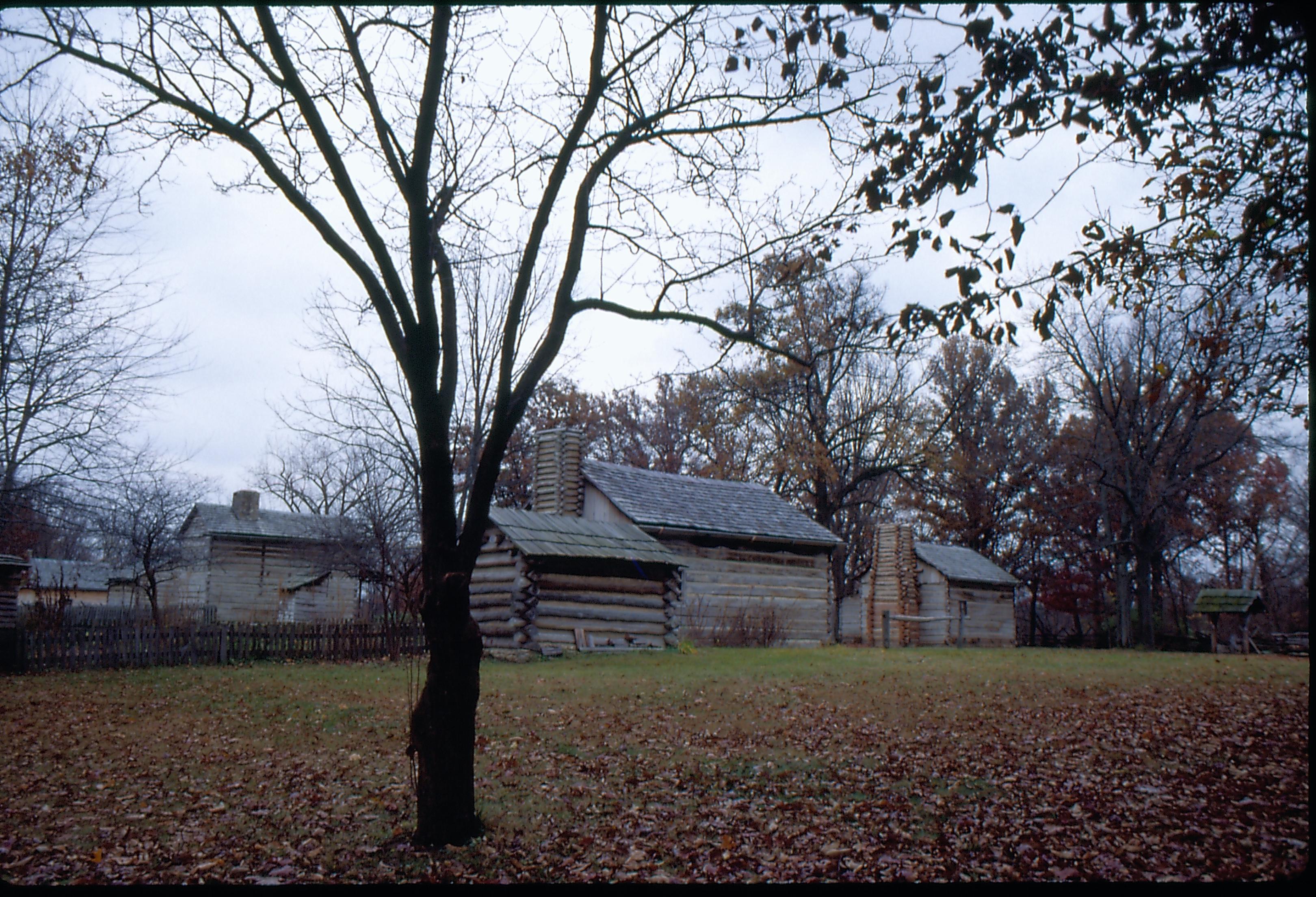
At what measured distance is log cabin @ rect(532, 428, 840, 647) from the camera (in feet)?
84.1

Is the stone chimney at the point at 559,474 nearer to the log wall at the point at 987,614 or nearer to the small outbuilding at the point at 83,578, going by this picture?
the log wall at the point at 987,614

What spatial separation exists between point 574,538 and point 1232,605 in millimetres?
20345

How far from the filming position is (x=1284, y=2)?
495cm

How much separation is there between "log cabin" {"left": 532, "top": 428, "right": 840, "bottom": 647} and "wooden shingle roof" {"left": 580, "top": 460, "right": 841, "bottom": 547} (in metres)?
0.04

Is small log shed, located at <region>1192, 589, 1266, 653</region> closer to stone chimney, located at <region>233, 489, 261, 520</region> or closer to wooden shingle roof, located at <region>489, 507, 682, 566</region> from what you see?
wooden shingle roof, located at <region>489, 507, 682, 566</region>

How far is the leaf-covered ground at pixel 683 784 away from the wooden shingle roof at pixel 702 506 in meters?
11.4

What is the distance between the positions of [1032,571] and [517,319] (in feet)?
145

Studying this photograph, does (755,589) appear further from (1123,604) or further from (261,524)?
(261,524)

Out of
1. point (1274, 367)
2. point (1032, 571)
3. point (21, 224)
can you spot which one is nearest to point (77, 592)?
point (21, 224)

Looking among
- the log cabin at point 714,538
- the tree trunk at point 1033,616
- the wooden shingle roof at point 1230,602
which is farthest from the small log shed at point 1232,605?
the tree trunk at point 1033,616

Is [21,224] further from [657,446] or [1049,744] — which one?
[657,446]

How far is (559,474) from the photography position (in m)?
27.4

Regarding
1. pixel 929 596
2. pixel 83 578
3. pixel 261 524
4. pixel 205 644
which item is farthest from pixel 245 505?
pixel 929 596

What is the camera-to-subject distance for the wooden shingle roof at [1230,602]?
1040 inches
